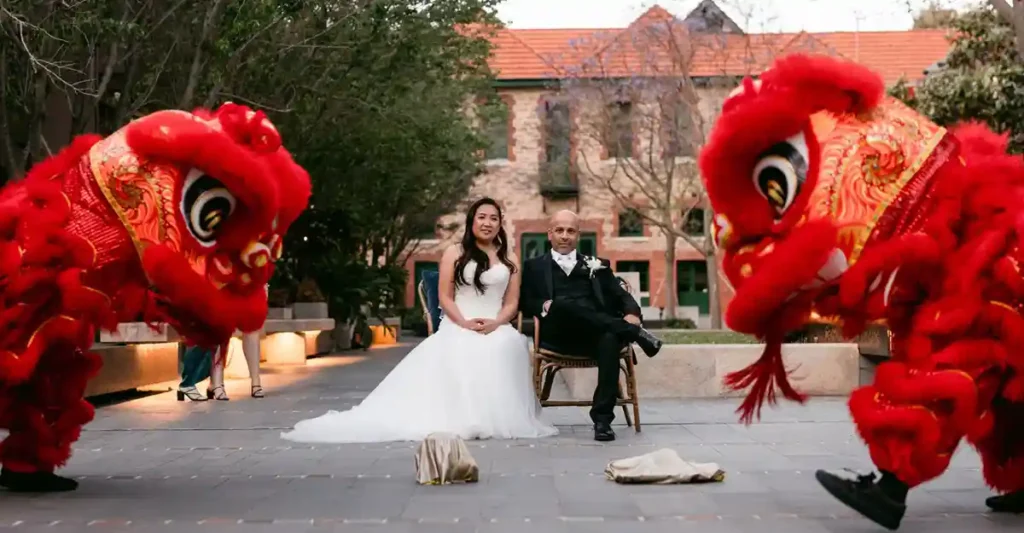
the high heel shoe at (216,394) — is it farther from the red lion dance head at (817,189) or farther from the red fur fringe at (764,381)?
the red lion dance head at (817,189)

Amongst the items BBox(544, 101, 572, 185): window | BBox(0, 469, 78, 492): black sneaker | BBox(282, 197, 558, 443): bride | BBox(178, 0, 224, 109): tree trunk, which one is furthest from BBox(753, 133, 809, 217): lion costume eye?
BBox(544, 101, 572, 185): window

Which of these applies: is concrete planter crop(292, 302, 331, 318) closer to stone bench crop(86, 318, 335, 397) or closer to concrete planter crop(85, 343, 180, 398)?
stone bench crop(86, 318, 335, 397)

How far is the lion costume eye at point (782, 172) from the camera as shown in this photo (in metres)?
5.27

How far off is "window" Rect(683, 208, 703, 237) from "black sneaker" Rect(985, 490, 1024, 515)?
31932 millimetres

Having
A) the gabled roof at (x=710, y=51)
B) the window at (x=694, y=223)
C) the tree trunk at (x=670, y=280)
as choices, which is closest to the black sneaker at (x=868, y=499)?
the gabled roof at (x=710, y=51)

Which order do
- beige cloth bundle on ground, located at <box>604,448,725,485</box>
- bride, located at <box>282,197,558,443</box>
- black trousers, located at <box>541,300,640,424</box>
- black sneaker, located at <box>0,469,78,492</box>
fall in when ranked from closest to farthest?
black sneaker, located at <box>0,469,78,492</box>, beige cloth bundle on ground, located at <box>604,448,725,485</box>, black trousers, located at <box>541,300,640,424</box>, bride, located at <box>282,197,558,443</box>

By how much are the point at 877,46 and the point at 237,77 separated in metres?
30.9

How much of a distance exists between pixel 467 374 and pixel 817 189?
4470 mm

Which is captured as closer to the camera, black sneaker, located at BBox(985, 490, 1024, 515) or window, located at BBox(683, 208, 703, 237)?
black sneaker, located at BBox(985, 490, 1024, 515)

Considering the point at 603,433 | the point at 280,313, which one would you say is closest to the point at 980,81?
the point at 280,313

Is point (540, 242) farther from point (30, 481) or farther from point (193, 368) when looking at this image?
point (30, 481)

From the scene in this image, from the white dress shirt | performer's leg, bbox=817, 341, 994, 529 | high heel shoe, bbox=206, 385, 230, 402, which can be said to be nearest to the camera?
performer's leg, bbox=817, 341, 994, 529

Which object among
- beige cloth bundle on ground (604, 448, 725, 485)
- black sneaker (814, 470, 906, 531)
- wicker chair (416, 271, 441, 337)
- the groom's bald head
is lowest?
beige cloth bundle on ground (604, 448, 725, 485)

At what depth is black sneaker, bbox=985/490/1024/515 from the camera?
18.2ft
